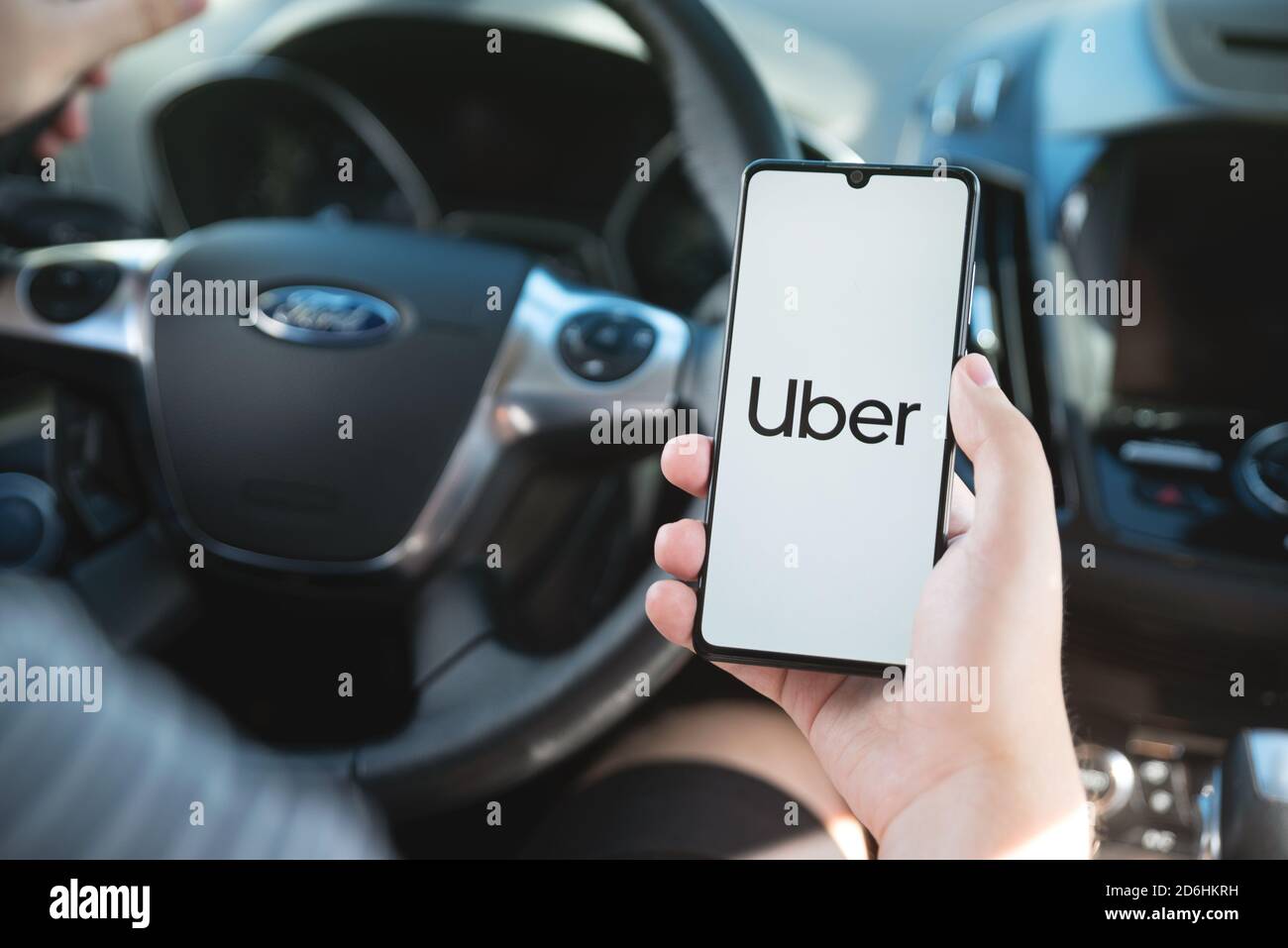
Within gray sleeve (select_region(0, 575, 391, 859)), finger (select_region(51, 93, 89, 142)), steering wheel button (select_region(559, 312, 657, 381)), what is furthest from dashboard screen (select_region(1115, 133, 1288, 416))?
finger (select_region(51, 93, 89, 142))

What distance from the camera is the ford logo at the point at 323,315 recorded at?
85 cm

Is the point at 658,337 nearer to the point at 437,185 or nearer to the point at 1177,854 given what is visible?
the point at 1177,854

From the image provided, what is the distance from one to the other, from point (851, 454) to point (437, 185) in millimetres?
1212

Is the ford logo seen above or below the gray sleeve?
above

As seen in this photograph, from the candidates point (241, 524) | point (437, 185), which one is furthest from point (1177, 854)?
point (437, 185)

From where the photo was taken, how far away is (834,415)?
72 cm

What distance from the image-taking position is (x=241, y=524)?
86 centimetres

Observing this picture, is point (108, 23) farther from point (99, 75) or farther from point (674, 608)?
point (674, 608)

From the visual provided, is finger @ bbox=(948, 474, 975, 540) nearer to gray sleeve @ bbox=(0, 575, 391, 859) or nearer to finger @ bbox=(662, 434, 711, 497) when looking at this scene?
finger @ bbox=(662, 434, 711, 497)

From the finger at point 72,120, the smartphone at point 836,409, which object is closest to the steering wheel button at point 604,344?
the smartphone at point 836,409

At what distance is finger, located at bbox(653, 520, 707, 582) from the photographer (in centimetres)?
76

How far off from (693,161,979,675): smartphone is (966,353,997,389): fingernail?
1 centimetres

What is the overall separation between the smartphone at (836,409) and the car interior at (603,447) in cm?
5

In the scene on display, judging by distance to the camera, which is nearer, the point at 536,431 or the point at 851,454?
the point at 851,454
